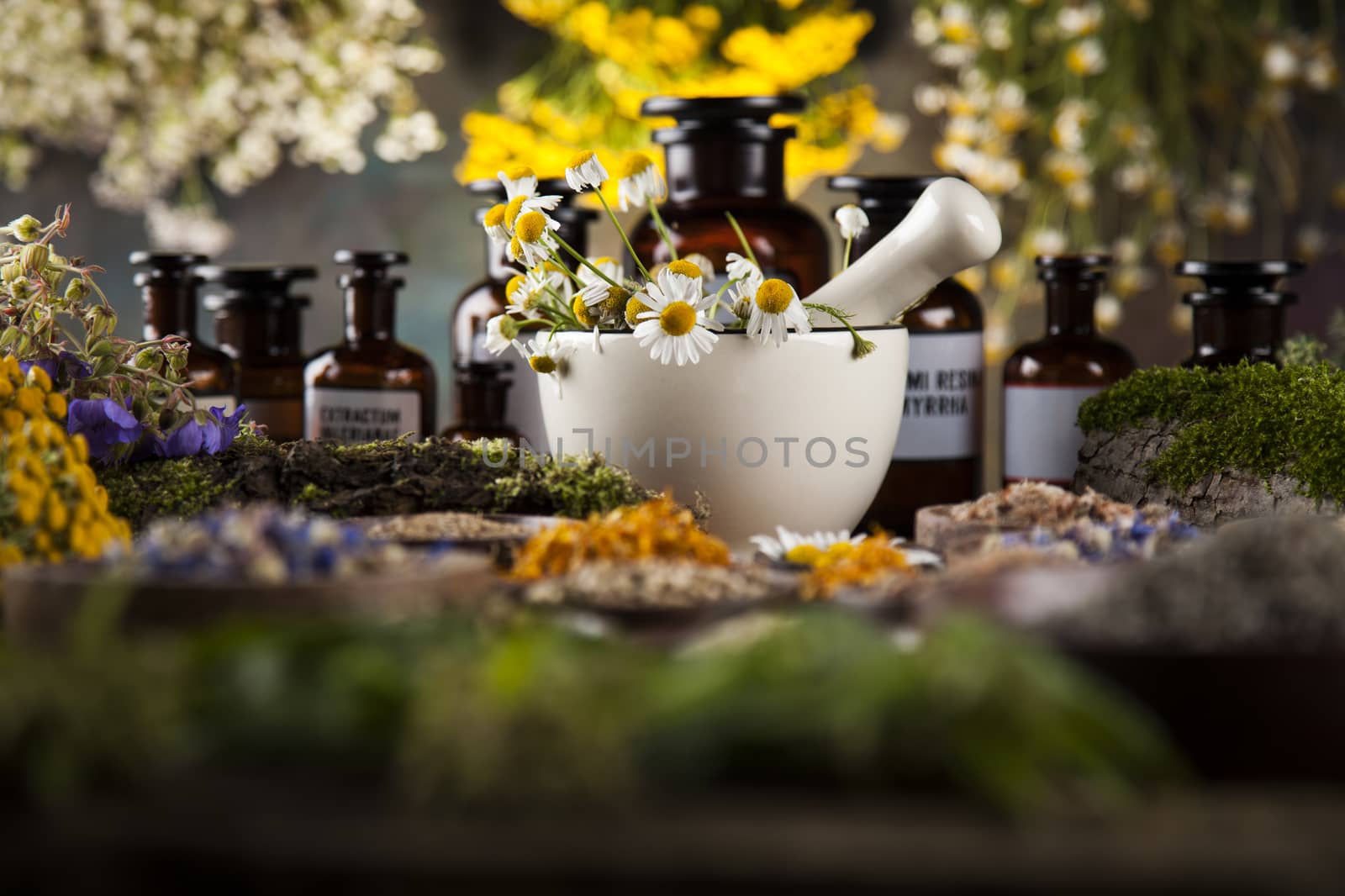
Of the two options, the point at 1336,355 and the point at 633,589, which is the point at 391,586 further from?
the point at 1336,355

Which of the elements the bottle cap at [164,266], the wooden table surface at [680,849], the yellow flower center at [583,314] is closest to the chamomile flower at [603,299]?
the yellow flower center at [583,314]

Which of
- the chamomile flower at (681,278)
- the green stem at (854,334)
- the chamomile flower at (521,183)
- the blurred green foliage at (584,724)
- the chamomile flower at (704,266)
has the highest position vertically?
the chamomile flower at (521,183)

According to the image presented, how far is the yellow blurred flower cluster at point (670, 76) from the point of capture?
1.76 meters

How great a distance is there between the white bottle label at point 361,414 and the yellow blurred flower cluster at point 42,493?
1.58 ft

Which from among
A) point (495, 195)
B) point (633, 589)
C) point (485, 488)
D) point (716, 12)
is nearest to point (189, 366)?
point (495, 195)

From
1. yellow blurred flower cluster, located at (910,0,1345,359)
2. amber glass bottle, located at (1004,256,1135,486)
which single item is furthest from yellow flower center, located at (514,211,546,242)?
yellow blurred flower cluster, located at (910,0,1345,359)

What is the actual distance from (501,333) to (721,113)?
0.86ft

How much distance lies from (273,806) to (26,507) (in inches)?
Result: 13.2

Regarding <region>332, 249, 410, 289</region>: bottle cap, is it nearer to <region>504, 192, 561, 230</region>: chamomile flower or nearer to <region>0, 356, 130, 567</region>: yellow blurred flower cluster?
<region>504, 192, 561, 230</region>: chamomile flower

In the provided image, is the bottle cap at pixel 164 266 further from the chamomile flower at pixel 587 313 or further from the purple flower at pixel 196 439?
the chamomile flower at pixel 587 313

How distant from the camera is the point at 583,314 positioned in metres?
0.88

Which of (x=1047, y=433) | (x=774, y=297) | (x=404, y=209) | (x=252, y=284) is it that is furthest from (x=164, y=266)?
(x=404, y=209)

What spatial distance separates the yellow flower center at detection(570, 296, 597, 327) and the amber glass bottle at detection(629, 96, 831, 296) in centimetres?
17

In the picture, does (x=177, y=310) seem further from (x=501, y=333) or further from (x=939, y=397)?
(x=939, y=397)
